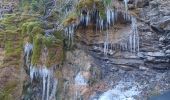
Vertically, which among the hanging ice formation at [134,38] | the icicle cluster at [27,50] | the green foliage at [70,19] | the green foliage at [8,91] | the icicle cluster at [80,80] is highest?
the green foliage at [70,19]

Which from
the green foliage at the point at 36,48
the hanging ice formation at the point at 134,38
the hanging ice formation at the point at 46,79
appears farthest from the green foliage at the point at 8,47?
the hanging ice formation at the point at 134,38

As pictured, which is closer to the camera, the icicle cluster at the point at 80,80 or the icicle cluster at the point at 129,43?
the icicle cluster at the point at 129,43

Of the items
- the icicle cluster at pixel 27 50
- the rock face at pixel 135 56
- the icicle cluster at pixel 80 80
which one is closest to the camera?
the rock face at pixel 135 56

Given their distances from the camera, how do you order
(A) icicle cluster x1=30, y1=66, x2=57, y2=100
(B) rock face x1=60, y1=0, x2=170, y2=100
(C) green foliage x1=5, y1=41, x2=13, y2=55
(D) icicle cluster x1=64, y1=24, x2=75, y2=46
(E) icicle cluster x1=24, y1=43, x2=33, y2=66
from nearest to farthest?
(B) rock face x1=60, y1=0, x2=170, y2=100
(A) icicle cluster x1=30, y1=66, x2=57, y2=100
(D) icicle cluster x1=64, y1=24, x2=75, y2=46
(E) icicle cluster x1=24, y1=43, x2=33, y2=66
(C) green foliage x1=5, y1=41, x2=13, y2=55

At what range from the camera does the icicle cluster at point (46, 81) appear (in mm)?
10234

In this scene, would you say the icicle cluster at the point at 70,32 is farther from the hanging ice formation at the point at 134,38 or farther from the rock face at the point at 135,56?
the hanging ice formation at the point at 134,38

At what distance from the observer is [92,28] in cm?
1034

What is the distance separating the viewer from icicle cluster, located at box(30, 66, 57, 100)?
10.2 meters

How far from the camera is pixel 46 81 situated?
33.7 ft

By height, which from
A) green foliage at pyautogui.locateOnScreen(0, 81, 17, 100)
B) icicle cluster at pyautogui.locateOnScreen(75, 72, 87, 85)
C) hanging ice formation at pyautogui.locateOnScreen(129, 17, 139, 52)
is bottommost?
green foliage at pyautogui.locateOnScreen(0, 81, 17, 100)

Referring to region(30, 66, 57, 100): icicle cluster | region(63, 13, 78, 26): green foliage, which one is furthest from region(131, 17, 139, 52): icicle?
region(30, 66, 57, 100): icicle cluster

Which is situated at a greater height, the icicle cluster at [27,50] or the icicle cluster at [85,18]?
the icicle cluster at [85,18]

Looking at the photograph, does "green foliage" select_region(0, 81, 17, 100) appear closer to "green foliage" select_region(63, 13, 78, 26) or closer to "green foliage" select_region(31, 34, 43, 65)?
"green foliage" select_region(31, 34, 43, 65)

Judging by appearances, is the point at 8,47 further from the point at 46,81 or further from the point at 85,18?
the point at 85,18
